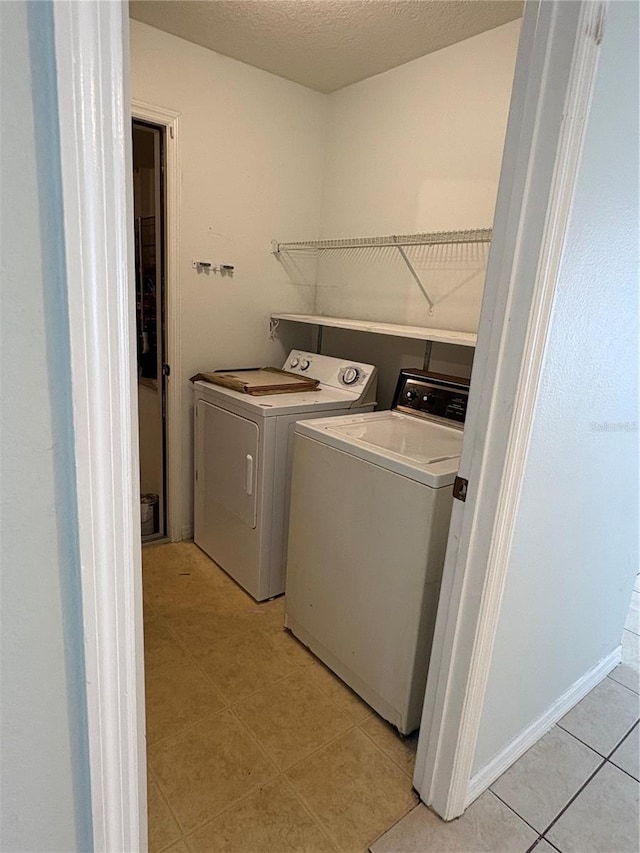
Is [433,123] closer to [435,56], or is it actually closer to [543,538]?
[435,56]

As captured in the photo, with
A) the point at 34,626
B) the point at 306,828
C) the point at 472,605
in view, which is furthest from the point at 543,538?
the point at 34,626

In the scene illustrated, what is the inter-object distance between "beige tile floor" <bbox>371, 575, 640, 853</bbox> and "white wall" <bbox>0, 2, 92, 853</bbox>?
105 centimetres

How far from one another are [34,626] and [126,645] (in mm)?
119

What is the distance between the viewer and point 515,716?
5.09 ft

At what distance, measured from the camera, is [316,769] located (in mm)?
1534

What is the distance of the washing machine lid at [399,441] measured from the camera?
1.52 metres

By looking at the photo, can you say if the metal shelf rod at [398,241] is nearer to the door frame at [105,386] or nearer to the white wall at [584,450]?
the white wall at [584,450]

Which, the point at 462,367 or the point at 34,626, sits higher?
the point at 462,367

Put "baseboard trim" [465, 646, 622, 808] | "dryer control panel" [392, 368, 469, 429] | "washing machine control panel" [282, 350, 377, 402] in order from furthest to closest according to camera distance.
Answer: "washing machine control panel" [282, 350, 377, 402]
"dryer control panel" [392, 368, 469, 429]
"baseboard trim" [465, 646, 622, 808]

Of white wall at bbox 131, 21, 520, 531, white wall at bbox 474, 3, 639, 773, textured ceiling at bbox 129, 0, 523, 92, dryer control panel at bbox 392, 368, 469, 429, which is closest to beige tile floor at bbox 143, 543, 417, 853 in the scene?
white wall at bbox 474, 3, 639, 773

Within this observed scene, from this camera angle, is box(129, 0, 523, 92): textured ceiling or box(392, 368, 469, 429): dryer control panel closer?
box(129, 0, 523, 92): textured ceiling

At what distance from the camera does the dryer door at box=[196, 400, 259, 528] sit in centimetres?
225

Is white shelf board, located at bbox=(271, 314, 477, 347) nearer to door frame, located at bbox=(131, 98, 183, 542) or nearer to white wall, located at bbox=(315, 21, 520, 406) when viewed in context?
white wall, located at bbox=(315, 21, 520, 406)

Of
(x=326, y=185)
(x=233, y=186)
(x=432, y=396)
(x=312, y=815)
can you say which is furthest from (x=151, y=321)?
(x=312, y=815)
